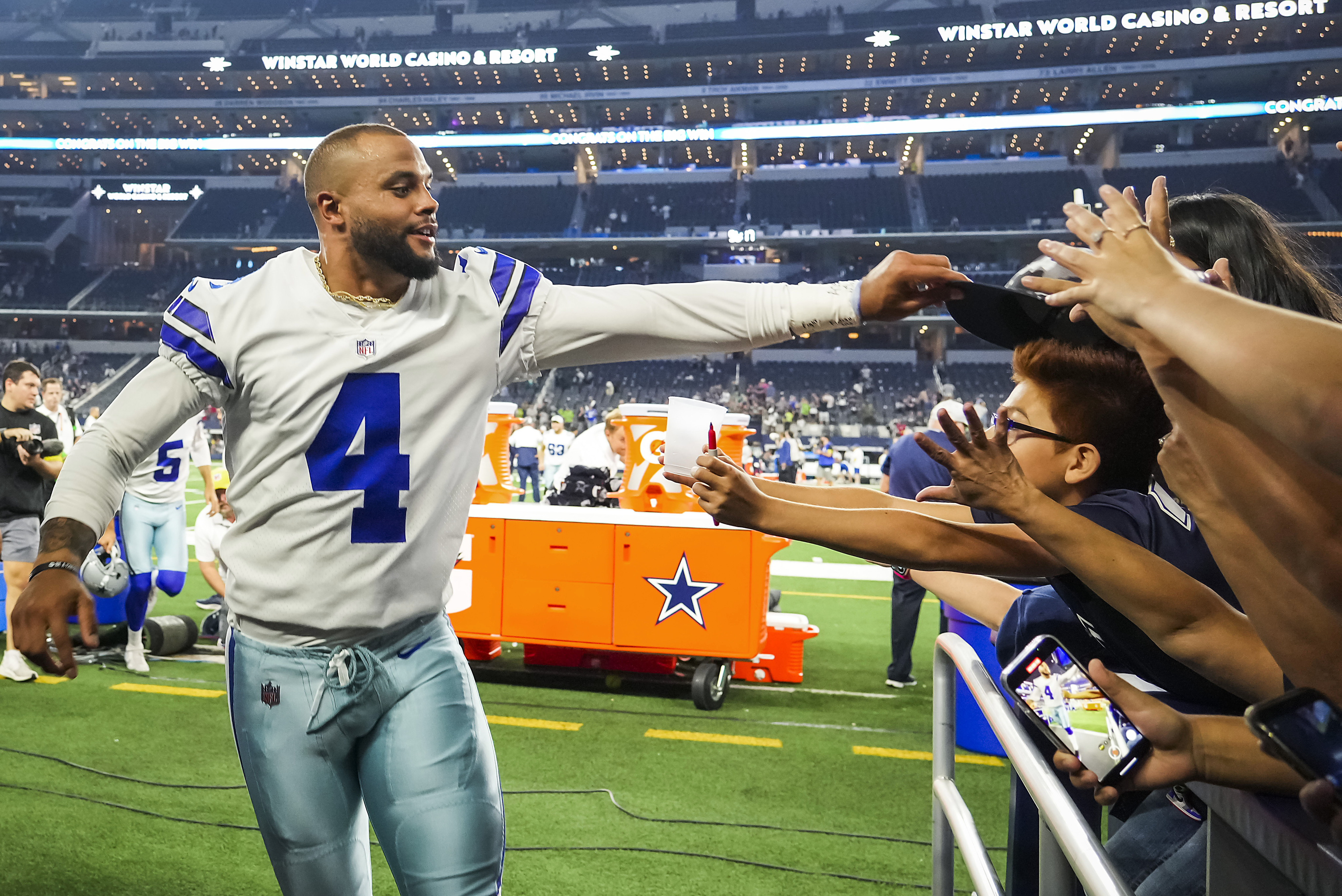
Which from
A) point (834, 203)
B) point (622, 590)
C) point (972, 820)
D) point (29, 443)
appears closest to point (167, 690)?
point (29, 443)

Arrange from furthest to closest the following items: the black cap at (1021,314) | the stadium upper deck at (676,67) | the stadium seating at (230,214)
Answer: the stadium seating at (230,214) < the stadium upper deck at (676,67) < the black cap at (1021,314)

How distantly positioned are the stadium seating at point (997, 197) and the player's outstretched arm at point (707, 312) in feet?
134

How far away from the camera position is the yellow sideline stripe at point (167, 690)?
6027 mm

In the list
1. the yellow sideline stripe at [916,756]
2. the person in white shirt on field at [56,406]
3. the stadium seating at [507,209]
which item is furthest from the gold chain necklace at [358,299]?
the stadium seating at [507,209]

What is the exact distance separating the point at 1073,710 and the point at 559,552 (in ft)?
17.3

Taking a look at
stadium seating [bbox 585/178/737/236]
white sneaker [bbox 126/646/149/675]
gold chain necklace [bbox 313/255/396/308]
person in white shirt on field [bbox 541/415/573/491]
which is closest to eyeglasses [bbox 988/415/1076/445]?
gold chain necklace [bbox 313/255/396/308]

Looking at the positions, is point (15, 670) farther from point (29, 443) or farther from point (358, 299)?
point (358, 299)

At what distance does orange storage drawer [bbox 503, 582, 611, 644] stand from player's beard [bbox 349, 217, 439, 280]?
4298 millimetres

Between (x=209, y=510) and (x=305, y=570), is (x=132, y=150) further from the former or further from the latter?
(x=305, y=570)

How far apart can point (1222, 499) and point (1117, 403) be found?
59cm

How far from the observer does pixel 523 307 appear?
225cm

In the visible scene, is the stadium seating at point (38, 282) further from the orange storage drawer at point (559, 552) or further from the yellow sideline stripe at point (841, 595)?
the orange storage drawer at point (559, 552)

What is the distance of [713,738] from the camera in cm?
546

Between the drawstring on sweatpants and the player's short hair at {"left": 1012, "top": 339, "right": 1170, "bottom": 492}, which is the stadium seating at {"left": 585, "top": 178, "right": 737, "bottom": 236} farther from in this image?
the player's short hair at {"left": 1012, "top": 339, "right": 1170, "bottom": 492}
